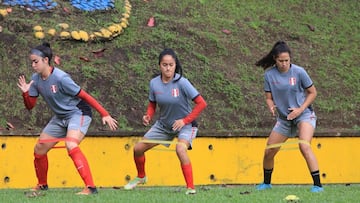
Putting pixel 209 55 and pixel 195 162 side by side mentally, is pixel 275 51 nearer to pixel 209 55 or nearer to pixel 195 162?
pixel 195 162

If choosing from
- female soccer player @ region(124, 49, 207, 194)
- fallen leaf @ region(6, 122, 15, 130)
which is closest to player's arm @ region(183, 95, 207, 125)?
female soccer player @ region(124, 49, 207, 194)

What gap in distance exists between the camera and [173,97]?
9695 millimetres

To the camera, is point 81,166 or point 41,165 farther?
point 41,165

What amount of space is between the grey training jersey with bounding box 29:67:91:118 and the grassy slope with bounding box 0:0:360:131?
318 centimetres

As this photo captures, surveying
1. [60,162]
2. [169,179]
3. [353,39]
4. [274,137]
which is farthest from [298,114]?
[353,39]

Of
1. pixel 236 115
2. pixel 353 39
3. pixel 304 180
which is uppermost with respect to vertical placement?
pixel 353 39

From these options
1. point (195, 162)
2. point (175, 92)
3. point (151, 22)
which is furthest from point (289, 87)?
point (151, 22)

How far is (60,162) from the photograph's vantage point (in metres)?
11.6

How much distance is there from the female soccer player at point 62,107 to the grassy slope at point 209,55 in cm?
308

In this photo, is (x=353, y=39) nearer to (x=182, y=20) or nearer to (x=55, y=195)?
(x=182, y=20)

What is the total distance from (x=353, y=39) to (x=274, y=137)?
827 cm

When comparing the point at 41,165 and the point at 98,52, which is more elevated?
the point at 98,52

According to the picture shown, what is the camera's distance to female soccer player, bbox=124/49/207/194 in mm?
9555

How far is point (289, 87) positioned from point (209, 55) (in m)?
5.84
